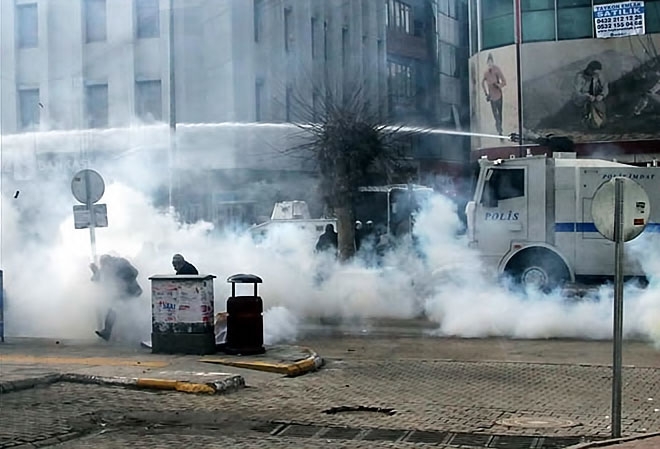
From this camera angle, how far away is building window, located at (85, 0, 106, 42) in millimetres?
14516

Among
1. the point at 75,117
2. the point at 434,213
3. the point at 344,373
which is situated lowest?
the point at 344,373

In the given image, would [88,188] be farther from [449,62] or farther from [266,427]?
[449,62]

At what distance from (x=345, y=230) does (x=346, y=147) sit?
7.82 ft

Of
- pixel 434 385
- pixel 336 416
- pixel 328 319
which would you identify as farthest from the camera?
pixel 328 319

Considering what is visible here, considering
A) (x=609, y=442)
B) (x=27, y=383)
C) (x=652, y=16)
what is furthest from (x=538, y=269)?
(x=652, y=16)

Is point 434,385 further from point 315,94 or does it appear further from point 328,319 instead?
point 315,94

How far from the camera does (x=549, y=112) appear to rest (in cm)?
3316


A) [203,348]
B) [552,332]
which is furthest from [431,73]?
[203,348]

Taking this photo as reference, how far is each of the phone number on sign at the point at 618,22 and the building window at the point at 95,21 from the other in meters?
20.6

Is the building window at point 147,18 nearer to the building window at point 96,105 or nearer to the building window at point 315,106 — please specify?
the building window at point 96,105

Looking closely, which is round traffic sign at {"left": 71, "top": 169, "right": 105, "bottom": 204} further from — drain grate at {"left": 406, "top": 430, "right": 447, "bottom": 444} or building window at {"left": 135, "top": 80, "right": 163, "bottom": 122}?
drain grate at {"left": 406, "top": 430, "right": 447, "bottom": 444}

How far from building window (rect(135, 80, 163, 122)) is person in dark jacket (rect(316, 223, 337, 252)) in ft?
12.5

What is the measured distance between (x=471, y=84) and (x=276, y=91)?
17746 millimetres

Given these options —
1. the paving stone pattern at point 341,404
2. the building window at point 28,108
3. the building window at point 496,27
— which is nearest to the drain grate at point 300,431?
the paving stone pattern at point 341,404
